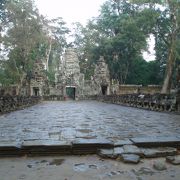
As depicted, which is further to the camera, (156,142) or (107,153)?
(156,142)

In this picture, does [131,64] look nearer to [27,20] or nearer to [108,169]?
[27,20]

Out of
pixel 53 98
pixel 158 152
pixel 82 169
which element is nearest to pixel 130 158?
pixel 158 152

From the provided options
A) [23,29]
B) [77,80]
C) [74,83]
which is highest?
[23,29]

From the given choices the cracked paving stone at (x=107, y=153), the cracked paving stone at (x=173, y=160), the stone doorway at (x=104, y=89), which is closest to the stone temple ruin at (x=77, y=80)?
the stone doorway at (x=104, y=89)

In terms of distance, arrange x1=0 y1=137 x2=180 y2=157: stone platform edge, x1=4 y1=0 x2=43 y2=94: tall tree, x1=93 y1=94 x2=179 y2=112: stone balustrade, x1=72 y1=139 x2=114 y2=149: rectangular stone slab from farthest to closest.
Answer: x1=4 y1=0 x2=43 y2=94: tall tree, x1=93 y1=94 x2=179 y2=112: stone balustrade, x1=72 y1=139 x2=114 y2=149: rectangular stone slab, x1=0 y1=137 x2=180 y2=157: stone platform edge

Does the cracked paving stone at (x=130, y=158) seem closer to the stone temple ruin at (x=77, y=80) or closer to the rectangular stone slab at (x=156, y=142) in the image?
the rectangular stone slab at (x=156, y=142)

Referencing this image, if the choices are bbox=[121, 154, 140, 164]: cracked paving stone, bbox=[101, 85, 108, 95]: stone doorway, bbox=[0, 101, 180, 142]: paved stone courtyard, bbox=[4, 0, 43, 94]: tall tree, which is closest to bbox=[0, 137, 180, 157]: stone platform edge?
bbox=[0, 101, 180, 142]: paved stone courtyard

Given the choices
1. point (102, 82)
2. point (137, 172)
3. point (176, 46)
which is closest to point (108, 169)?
point (137, 172)

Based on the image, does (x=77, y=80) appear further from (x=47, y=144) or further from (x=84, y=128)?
(x=47, y=144)

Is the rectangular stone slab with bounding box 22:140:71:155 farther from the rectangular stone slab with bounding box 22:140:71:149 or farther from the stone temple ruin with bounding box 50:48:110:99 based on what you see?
the stone temple ruin with bounding box 50:48:110:99

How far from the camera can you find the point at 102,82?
37.6 meters

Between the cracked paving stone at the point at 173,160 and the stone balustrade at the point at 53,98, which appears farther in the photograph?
the stone balustrade at the point at 53,98

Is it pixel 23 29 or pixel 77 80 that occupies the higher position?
pixel 23 29

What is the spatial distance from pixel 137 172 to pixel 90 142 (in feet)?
3.72
